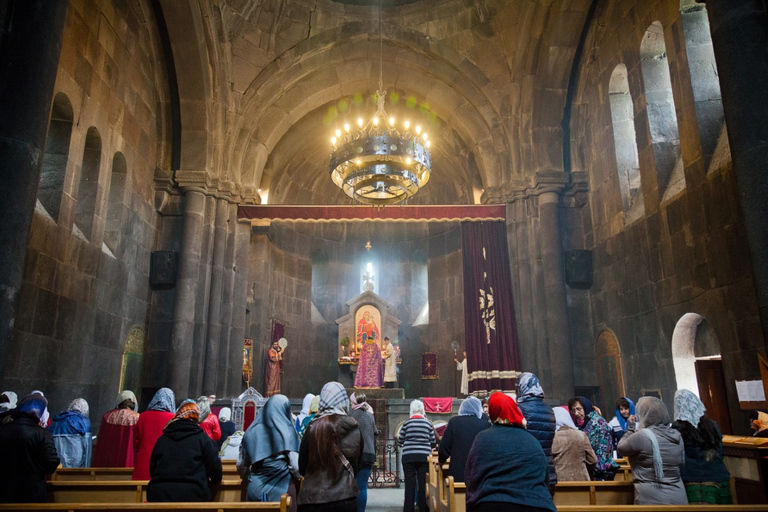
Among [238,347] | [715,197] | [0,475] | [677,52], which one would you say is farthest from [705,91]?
[238,347]

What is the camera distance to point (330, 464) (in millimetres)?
3502

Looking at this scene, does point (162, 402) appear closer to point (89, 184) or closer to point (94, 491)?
point (94, 491)

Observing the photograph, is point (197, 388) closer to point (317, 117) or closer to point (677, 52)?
point (317, 117)

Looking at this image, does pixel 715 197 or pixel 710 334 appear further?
pixel 710 334

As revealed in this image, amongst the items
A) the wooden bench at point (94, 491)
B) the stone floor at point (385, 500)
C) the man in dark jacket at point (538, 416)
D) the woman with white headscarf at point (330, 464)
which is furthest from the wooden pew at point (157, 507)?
the stone floor at point (385, 500)

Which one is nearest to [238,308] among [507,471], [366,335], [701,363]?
[366,335]

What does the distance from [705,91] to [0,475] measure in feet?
30.6

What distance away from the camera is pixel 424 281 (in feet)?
64.3

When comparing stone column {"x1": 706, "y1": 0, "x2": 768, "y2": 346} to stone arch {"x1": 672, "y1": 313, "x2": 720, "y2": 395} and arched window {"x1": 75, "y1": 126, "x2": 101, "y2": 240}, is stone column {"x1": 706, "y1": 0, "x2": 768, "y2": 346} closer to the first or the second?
stone arch {"x1": 672, "y1": 313, "x2": 720, "y2": 395}

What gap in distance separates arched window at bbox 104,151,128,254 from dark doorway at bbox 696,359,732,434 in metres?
9.93

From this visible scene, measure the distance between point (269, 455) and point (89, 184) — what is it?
771cm

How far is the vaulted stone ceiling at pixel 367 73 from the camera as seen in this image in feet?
40.3

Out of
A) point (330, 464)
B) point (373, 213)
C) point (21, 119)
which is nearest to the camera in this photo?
point (330, 464)

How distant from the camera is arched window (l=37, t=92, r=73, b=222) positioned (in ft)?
27.9
